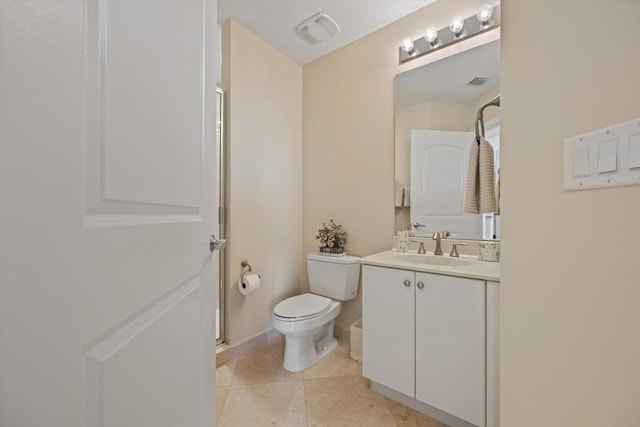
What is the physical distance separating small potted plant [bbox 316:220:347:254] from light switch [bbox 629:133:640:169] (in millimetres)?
1737

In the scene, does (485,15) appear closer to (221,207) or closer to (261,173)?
(261,173)

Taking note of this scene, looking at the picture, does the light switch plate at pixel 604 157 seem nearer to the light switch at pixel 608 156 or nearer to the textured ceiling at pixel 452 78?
the light switch at pixel 608 156

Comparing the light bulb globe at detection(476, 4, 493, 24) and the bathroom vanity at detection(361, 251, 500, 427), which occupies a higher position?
the light bulb globe at detection(476, 4, 493, 24)

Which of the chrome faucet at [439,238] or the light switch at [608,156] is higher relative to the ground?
the light switch at [608,156]

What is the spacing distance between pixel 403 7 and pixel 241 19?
1.13 m

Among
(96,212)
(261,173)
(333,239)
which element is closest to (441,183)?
(333,239)

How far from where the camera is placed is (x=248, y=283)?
1.87 m

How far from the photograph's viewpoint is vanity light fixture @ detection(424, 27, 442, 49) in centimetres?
173

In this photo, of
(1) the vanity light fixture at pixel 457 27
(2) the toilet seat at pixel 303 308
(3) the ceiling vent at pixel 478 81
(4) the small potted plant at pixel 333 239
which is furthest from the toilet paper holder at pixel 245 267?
(1) the vanity light fixture at pixel 457 27

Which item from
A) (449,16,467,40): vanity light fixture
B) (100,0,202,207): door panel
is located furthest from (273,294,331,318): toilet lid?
(449,16,467,40): vanity light fixture

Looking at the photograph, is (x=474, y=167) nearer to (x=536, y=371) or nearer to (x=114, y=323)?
(x=536, y=371)

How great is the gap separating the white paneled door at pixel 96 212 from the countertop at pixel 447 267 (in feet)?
3.43

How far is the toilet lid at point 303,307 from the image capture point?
1.72 meters

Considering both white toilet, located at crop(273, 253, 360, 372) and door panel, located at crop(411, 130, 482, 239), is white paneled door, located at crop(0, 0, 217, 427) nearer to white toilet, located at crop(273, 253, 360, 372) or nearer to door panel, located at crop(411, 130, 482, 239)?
white toilet, located at crop(273, 253, 360, 372)
